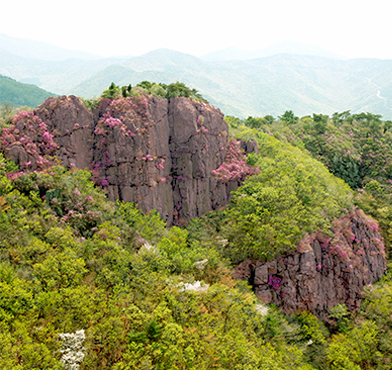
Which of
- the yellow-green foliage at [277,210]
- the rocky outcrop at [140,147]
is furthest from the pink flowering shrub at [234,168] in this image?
the yellow-green foliage at [277,210]

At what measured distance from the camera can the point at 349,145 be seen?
65.3 m

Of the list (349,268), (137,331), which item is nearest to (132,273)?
(137,331)

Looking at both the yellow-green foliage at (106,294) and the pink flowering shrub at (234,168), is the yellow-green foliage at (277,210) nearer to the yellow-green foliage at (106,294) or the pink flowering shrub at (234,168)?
the pink flowering shrub at (234,168)

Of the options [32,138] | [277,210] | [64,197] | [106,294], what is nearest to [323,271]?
[277,210]

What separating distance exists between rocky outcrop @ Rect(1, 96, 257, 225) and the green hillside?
116 meters

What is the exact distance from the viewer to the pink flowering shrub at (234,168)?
38.4m

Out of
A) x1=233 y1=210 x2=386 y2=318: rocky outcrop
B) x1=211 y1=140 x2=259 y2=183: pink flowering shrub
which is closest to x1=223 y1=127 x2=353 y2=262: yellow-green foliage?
x1=233 y1=210 x2=386 y2=318: rocky outcrop

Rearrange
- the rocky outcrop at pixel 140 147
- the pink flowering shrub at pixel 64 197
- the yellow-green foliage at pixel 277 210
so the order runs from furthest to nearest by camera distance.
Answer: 1. the yellow-green foliage at pixel 277 210
2. the rocky outcrop at pixel 140 147
3. the pink flowering shrub at pixel 64 197

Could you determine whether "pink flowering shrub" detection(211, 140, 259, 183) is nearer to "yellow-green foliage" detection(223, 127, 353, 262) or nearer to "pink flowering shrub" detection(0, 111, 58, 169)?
"yellow-green foliage" detection(223, 127, 353, 262)

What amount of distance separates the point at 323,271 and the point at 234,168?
54.6ft

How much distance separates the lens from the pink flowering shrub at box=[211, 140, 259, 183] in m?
38.4

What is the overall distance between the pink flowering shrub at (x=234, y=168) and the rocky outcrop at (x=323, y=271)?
1174 centimetres

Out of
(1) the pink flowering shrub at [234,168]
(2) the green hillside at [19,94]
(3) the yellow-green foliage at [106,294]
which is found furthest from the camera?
(2) the green hillside at [19,94]

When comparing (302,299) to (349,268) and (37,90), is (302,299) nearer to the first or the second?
(349,268)
